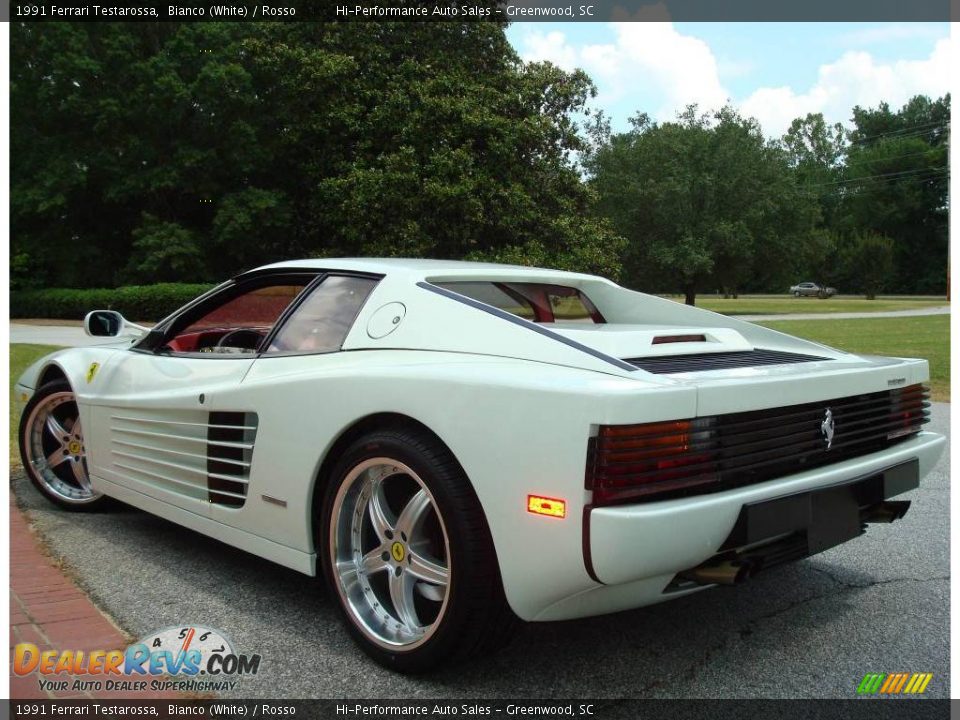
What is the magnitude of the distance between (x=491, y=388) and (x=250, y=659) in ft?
4.07

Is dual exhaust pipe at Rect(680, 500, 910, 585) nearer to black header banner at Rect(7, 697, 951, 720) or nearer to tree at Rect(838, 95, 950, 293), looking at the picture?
black header banner at Rect(7, 697, 951, 720)

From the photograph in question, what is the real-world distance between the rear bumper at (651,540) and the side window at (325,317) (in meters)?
1.31

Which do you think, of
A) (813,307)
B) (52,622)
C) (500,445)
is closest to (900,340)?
(500,445)

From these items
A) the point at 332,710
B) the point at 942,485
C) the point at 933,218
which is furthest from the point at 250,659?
the point at 933,218

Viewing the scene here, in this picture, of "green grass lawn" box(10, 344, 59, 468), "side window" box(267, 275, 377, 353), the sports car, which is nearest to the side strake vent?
the sports car

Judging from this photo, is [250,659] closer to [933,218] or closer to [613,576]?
[613,576]

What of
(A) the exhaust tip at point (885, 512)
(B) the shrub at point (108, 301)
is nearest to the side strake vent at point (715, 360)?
(A) the exhaust tip at point (885, 512)

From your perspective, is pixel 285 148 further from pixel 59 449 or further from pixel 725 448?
pixel 725 448

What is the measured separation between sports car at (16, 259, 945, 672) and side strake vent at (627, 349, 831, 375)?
0.01m

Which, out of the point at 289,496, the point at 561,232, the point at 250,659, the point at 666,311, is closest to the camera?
the point at 250,659

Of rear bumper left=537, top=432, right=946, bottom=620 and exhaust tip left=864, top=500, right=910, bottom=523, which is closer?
rear bumper left=537, top=432, right=946, bottom=620

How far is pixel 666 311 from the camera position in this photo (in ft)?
11.9

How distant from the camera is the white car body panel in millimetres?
2164

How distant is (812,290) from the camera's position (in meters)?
74.9
